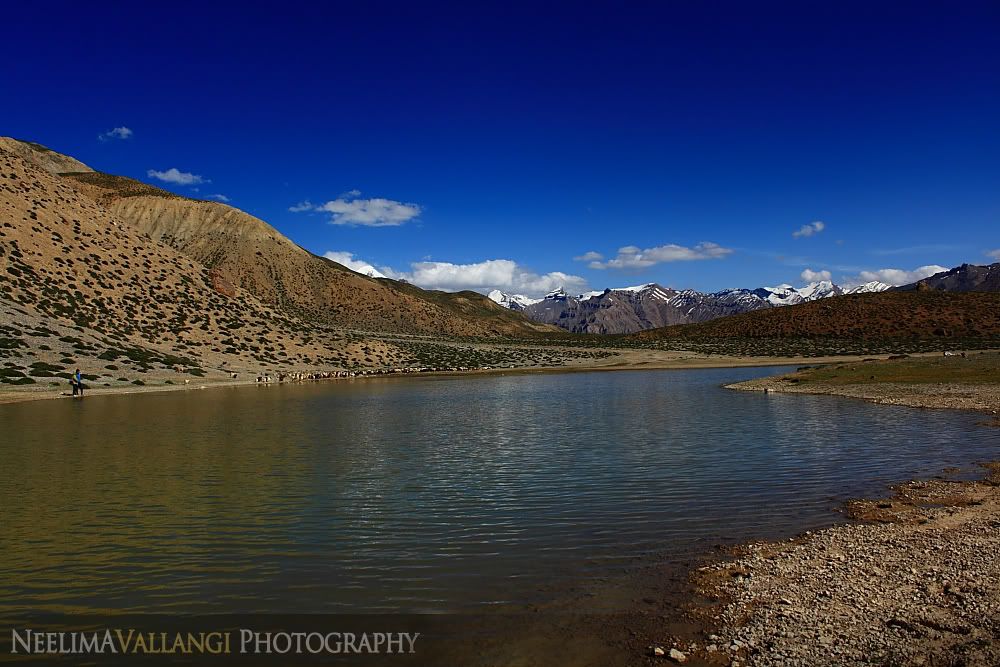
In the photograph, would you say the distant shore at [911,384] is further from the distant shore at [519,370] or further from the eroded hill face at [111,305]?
the eroded hill face at [111,305]

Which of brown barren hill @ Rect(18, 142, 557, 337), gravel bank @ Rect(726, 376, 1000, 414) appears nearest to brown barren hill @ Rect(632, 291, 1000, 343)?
brown barren hill @ Rect(18, 142, 557, 337)

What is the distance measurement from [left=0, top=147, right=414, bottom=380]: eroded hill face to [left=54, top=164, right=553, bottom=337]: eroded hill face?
163 ft

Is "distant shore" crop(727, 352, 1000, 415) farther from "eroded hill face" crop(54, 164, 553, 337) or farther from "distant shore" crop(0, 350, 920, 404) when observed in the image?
"eroded hill face" crop(54, 164, 553, 337)

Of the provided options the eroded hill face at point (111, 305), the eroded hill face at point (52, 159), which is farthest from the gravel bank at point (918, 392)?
the eroded hill face at point (52, 159)

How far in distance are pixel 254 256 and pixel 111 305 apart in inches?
3375

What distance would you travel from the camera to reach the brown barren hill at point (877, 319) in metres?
128

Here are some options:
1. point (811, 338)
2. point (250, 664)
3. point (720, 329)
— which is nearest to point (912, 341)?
point (811, 338)

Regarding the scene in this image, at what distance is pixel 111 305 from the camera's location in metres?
70.9

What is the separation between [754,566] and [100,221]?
9793cm

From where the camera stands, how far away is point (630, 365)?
98312 millimetres

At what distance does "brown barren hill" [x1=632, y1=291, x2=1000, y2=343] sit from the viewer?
128m

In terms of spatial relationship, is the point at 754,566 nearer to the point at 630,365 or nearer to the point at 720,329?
the point at 630,365

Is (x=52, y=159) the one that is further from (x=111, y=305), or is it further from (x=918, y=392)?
(x=918, y=392)

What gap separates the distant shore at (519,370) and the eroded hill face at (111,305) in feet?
14.7
